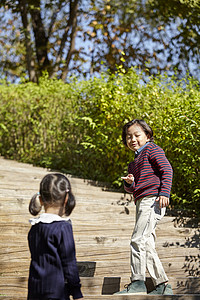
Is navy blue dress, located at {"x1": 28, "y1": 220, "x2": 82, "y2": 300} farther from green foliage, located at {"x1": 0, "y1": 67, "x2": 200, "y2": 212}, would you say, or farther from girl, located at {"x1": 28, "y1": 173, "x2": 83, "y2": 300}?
green foliage, located at {"x1": 0, "y1": 67, "x2": 200, "y2": 212}

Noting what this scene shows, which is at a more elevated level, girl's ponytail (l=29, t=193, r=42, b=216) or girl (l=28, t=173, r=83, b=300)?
girl's ponytail (l=29, t=193, r=42, b=216)

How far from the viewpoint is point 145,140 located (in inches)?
139

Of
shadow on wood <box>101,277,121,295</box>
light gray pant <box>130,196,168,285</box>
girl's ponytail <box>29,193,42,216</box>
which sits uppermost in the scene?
girl's ponytail <box>29,193,42,216</box>

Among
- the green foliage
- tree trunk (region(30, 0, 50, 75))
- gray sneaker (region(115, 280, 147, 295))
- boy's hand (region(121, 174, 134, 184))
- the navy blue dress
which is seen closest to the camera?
the navy blue dress

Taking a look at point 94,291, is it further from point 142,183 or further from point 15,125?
point 15,125

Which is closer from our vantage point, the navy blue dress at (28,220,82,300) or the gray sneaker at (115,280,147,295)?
the navy blue dress at (28,220,82,300)

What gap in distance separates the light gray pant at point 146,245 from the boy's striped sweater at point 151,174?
0.08m

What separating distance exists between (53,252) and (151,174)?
1351 mm

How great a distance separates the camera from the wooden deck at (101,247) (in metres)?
3.29

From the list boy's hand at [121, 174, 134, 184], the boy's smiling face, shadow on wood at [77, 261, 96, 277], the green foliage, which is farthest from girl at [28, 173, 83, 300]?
the green foliage

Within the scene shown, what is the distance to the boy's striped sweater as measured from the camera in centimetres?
321

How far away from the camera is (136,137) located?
351cm

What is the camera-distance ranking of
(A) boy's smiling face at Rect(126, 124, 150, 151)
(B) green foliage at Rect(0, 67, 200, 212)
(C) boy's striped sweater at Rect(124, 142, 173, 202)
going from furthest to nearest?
(B) green foliage at Rect(0, 67, 200, 212) < (A) boy's smiling face at Rect(126, 124, 150, 151) < (C) boy's striped sweater at Rect(124, 142, 173, 202)

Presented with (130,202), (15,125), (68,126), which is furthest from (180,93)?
(15,125)
